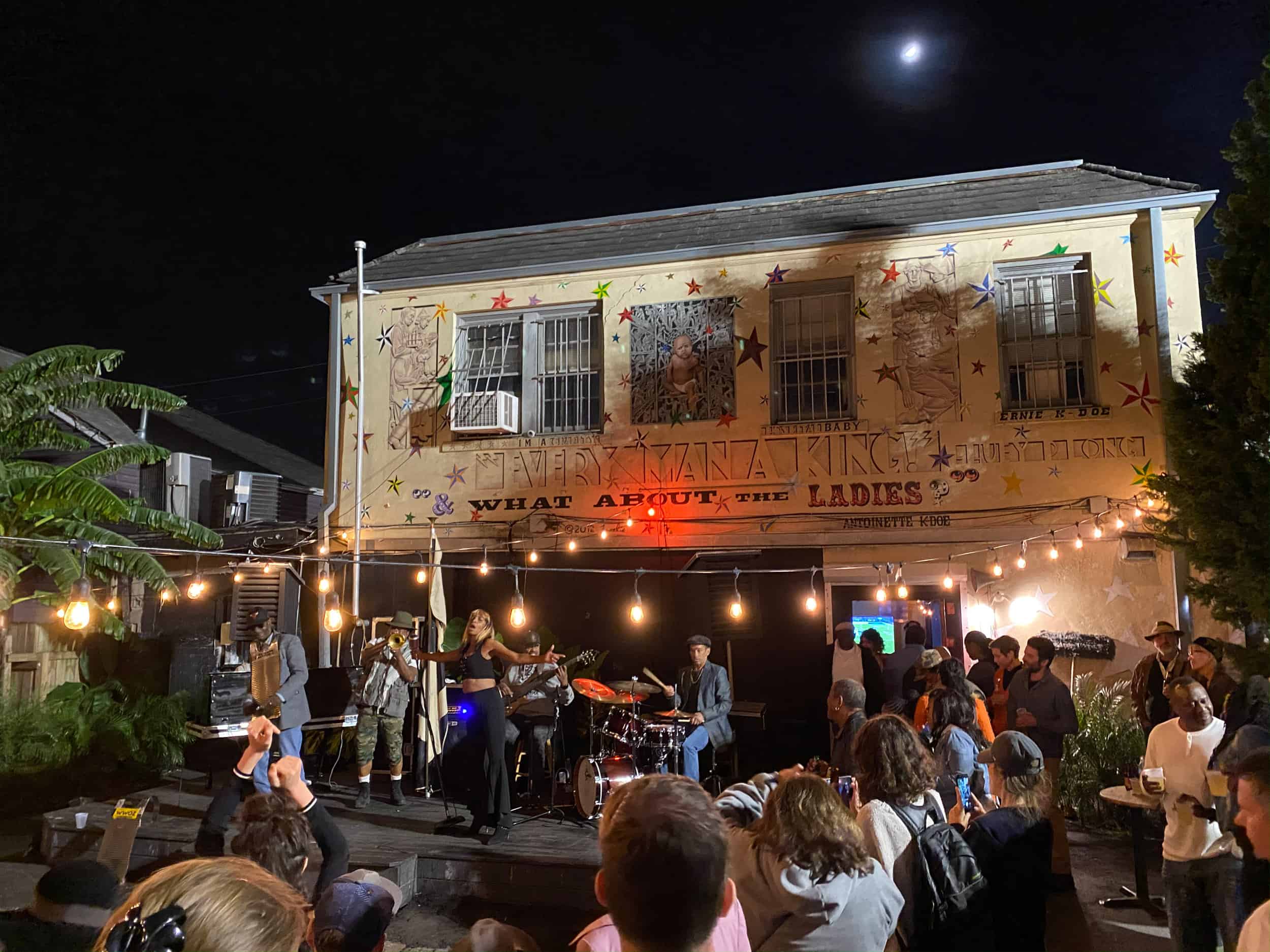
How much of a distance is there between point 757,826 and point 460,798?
8.40 meters

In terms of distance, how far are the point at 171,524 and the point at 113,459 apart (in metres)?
1.21

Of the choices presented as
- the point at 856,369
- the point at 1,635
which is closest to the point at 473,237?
the point at 856,369

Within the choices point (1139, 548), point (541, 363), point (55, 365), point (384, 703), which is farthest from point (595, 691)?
point (55, 365)

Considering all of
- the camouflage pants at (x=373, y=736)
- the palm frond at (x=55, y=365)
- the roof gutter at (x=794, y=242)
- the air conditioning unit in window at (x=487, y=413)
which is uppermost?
the roof gutter at (x=794, y=242)

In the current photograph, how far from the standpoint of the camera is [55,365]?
12.5 m

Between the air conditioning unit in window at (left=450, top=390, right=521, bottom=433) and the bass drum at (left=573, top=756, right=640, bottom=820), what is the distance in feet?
16.8

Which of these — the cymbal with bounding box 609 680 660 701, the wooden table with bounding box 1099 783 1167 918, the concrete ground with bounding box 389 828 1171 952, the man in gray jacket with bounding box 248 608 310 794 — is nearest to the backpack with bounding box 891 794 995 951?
the concrete ground with bounding box 389 828 1171 952

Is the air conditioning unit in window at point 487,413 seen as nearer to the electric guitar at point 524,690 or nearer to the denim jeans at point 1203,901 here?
the electric guitar at point 524,690

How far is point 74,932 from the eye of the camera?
11.1 ft

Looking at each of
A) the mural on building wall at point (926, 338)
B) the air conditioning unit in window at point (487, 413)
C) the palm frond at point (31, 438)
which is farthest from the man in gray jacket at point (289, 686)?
the mural on building wall at point (926, 338)

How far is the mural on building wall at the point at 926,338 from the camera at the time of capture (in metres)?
11.9

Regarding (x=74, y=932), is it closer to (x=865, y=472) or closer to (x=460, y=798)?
(x=460, y=798)

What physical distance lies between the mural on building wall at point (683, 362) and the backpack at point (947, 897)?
881 centimetres

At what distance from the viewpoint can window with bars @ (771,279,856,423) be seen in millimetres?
12336
